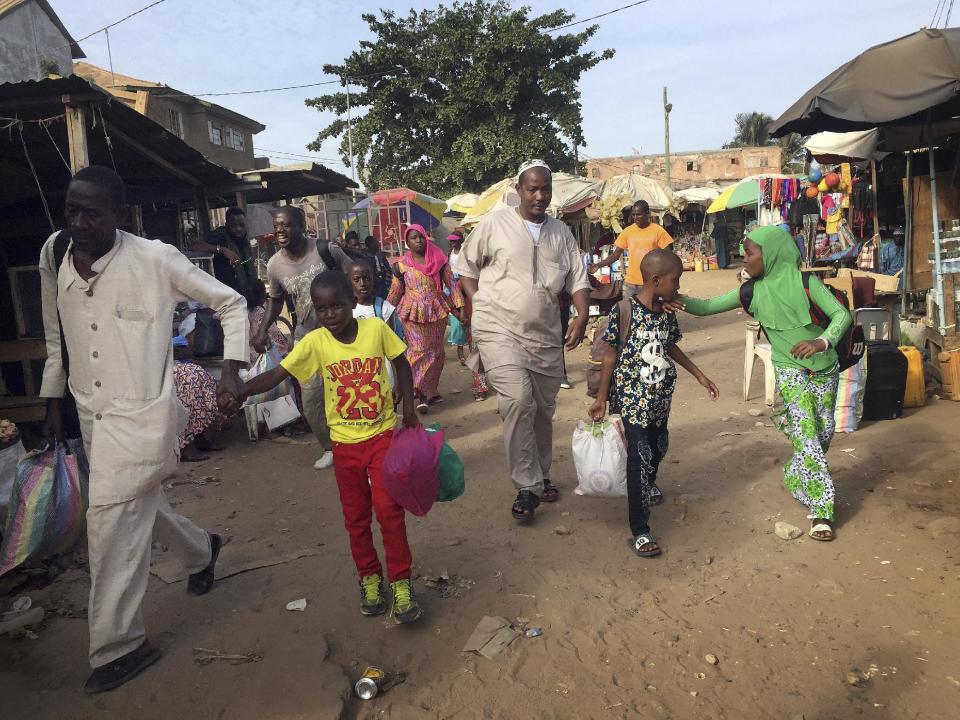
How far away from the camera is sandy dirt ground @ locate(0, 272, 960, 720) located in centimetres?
269

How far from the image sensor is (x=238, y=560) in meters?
4.13

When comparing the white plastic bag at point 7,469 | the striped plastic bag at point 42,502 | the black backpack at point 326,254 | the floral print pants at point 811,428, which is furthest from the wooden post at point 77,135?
the floral print pants at point 811,428

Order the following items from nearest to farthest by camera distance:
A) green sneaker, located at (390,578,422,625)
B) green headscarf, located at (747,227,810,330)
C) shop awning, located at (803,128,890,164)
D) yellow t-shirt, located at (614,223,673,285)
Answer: green sneaker, located at (390,578,422,625)
green headscarf, located at (747,227,810,330)
yellow t-shirt, located at (614,223,673,285)
shop awning, located at (803,128,890,164)

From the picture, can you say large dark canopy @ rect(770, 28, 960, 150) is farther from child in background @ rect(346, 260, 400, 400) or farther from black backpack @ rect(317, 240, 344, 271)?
black backpack @ rect(317, 240, 344, 271)

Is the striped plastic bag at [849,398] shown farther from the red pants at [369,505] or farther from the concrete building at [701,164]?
the concrete building at [701,164]

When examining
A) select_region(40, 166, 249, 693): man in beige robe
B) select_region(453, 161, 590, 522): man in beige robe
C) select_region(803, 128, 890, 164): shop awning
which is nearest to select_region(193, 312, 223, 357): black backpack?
select_region(453, 161, 590, 522): man in beige robe

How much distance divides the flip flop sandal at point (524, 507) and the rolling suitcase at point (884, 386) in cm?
352

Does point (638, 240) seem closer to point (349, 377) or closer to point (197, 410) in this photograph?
point (197, 410)

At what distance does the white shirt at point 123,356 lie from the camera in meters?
2.79

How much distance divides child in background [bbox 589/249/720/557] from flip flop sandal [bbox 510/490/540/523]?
661mm

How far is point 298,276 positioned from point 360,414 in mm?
2647

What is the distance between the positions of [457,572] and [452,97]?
84.4ft

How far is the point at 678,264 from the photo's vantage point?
12.4ft

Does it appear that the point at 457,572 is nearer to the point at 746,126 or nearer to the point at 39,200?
the point at 39,200
